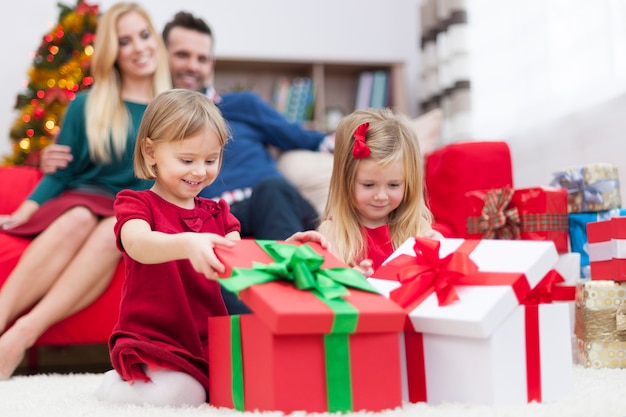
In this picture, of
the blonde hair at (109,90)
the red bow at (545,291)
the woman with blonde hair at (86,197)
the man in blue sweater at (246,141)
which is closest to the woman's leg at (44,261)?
the woman with blonde hair at (86,197)

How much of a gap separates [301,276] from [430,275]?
0.23 meters

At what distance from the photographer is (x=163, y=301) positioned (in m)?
1.24

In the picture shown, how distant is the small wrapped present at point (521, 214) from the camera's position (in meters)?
1.92

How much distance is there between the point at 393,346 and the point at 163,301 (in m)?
0.45

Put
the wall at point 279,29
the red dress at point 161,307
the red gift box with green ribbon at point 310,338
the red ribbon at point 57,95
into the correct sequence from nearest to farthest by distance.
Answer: the red gift box with green ribbon at point 310,338, the red dress at point 161,307, the red ribbon at point 57,95, the wall at point 279,29

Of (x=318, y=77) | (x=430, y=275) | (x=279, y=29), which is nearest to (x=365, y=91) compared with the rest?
(x=318, y=77)

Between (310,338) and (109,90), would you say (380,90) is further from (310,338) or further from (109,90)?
(310,338)

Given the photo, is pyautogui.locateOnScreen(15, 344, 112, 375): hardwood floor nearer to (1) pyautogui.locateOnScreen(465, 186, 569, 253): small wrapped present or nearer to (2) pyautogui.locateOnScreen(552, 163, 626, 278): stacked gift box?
(1) pyautogui.locateOnScreen(465, 186, 569, 253): small wrapped present

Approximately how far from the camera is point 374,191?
1522 millimetres

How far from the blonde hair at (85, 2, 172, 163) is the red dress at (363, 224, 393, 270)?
952 mm

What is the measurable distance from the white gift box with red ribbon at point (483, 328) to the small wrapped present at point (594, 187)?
0.90 m

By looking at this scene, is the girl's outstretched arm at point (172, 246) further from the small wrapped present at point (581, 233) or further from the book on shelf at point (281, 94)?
the book on shelf at point (281, 94)

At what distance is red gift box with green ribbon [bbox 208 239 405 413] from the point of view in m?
0.94

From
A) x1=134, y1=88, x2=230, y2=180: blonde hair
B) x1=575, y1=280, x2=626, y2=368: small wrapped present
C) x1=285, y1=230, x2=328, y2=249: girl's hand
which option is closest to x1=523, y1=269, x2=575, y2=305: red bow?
x1=575, y1=280, x2=626, y2=368: small wrapped present
